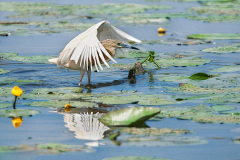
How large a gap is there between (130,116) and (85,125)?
1.91ft

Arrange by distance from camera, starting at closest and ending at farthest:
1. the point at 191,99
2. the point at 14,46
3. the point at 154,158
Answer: the point at 154,158 → the point at 191,99 → the point at 14,46

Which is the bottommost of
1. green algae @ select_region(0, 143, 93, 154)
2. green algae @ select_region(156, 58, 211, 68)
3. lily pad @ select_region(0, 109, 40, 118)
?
green algae @ select_region(0, 143, 93, 154)

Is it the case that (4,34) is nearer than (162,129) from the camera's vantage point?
No

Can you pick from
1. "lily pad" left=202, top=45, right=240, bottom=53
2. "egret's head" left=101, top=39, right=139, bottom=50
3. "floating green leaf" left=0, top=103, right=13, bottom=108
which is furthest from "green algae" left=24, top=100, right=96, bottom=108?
"lily pad" left=202, top=45, right=240, bottom=53

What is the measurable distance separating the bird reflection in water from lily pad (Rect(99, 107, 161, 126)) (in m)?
0.10

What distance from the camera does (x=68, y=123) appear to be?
541 cm

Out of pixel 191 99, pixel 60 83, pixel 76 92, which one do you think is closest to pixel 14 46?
pixel 60 83

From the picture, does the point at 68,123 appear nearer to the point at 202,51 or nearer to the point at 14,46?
Answer: the point at 202,51

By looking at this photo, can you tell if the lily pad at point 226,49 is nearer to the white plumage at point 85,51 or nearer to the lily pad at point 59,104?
the white plumage at point 85,51

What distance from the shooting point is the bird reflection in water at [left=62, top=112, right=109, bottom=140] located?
4.88m

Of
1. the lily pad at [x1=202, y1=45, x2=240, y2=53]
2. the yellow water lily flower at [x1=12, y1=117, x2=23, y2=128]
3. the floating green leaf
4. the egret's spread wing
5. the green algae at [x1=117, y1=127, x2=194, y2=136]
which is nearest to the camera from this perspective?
the green algae at [x1=117, y1=127, x2=194, y2=136]

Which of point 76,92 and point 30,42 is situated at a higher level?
point 30,42

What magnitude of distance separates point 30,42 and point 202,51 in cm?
446

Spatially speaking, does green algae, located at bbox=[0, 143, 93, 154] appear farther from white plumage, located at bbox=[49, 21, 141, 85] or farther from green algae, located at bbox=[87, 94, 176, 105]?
white plumage, located at bbox=[49, 21, 141, 85]
